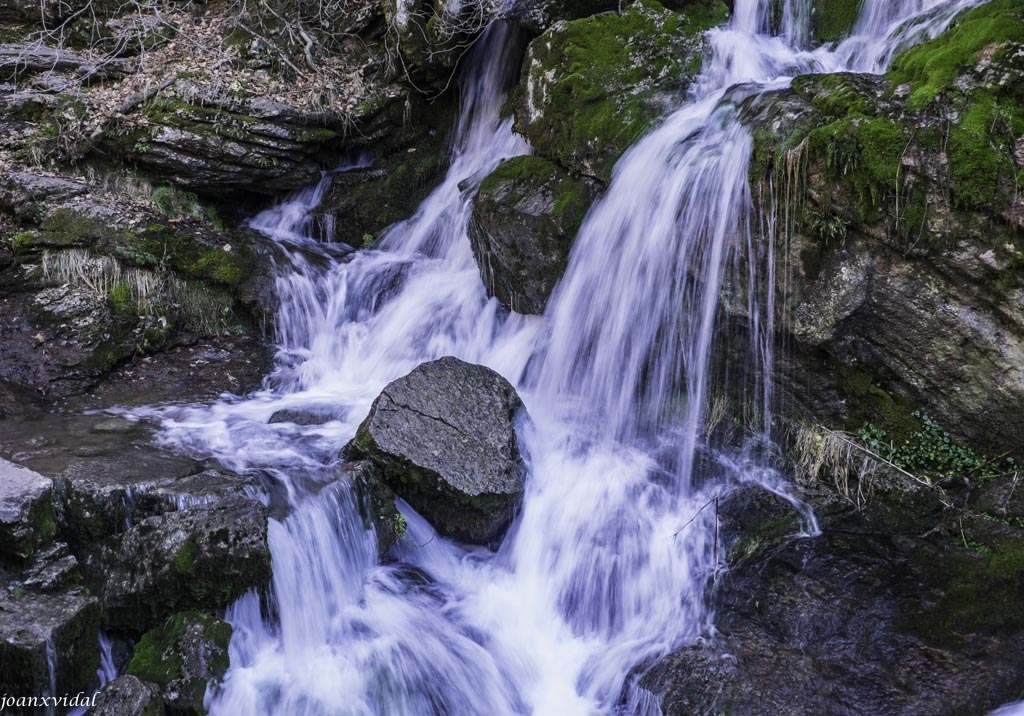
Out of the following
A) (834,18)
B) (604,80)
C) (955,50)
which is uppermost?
→ (834,18)

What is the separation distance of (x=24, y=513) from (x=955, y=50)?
655cm

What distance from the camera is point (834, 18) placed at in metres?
7.16

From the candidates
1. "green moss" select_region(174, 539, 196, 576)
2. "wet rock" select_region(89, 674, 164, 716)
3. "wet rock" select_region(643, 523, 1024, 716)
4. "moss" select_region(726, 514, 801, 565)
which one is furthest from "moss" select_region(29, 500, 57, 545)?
"moss" select_region(726, 514, 801, 565)

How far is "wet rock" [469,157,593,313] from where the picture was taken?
6512 mm

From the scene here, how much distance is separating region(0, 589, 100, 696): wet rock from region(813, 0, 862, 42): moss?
7811 millimetres

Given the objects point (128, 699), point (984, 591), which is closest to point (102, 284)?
point (128, 699)

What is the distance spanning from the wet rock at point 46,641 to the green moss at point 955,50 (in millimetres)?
5968

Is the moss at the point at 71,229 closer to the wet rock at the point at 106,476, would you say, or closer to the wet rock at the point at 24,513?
the wet rock at the point at 106,476

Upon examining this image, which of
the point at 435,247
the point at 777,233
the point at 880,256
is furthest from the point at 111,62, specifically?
the point at 880,256

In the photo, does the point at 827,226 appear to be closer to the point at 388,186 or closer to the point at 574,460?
the point at 574,460

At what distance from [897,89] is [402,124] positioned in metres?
6.11

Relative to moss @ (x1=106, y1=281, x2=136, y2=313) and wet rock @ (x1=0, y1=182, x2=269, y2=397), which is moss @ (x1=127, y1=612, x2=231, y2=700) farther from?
moss @ (x1=106, y1=281, x2=136, y2=313)

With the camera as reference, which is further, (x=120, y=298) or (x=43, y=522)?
(x=120, y=298)

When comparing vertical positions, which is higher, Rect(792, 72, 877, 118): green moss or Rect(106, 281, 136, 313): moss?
Rect(792, 72, 877, 118): green moss
